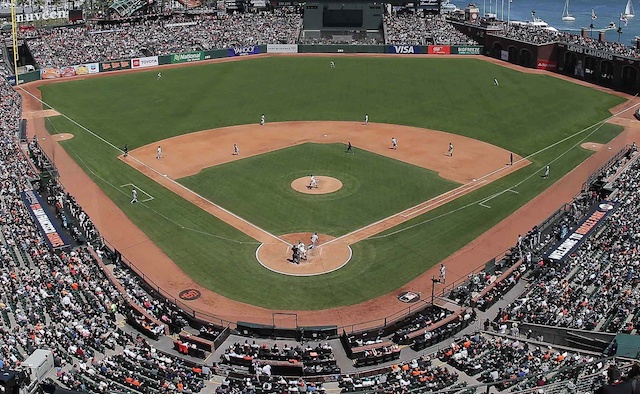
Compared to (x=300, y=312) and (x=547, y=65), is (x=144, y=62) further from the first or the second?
(x=300, y=312)

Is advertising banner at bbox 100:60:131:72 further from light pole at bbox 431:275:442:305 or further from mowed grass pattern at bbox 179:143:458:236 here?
light pole at bbox 431:275:442:305

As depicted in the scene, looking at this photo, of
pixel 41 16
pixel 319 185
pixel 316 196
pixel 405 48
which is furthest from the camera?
pixel 41 16

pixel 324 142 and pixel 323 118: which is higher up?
pixel 323 118

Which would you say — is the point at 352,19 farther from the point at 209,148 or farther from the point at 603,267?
the point at 603,267

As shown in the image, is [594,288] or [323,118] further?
[323,118]

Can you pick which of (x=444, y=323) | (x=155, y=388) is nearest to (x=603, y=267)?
(x=444, y=323)

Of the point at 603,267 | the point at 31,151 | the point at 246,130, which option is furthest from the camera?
the point at 246,130

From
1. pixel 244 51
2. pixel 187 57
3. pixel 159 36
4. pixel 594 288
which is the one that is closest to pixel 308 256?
pixel 594 288

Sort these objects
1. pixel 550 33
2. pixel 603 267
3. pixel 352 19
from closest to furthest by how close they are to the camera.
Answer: pixel 603 267
pixel 550 33
pixel 352 19
